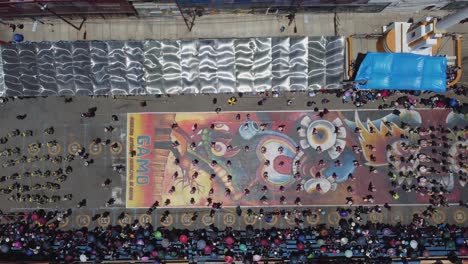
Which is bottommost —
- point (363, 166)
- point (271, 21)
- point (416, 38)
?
point (363, 166)

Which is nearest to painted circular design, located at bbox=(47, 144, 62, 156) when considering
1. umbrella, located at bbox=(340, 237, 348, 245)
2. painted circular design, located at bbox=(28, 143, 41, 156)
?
painted circular design, located at bbox=(28, 143, 41, 156)

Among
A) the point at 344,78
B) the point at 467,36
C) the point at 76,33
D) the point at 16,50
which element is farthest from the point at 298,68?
the point at 16,50

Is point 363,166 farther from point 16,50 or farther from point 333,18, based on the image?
point 16,50

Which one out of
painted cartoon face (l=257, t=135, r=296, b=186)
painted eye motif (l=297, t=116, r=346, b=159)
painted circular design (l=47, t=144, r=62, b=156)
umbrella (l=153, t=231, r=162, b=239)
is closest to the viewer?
umbrella (l=153, t=231, r=162, b=239)

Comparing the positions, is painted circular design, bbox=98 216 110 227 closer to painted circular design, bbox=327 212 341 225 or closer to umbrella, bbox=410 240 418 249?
painted circular design, bbox=327 212 341 225

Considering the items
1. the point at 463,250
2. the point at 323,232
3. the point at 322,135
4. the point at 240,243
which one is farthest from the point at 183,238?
the point at 463,250

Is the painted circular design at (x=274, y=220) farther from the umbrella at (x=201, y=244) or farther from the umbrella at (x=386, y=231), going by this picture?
the umbrella at (x=386, y=231)
